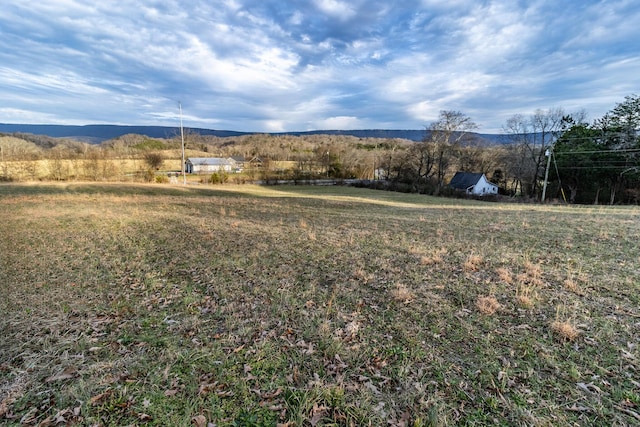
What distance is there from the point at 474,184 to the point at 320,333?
4402cm

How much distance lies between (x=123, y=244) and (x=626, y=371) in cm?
979

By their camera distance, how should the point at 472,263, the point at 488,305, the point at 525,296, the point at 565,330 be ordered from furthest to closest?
1. the point at 472,263
2. the point at 525,296
3. the point at 488,305
4. the point at 565,330

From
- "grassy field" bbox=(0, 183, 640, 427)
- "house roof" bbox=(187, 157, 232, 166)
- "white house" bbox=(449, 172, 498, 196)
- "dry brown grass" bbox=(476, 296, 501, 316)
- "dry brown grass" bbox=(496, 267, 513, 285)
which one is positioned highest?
"house roof" bbox=(187, 157, 232, 166)

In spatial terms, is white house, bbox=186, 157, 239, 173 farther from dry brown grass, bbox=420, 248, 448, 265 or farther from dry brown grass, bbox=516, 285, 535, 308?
dry brown grass, bbox=516, 285, 535, 308

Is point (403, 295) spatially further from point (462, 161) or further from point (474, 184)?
point (462, 161)

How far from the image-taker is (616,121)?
28.9 metres

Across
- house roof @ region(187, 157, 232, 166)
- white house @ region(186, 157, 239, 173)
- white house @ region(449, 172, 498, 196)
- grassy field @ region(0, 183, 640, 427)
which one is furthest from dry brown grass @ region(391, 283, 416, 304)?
house roof @ region(187, 157, 232, 166)

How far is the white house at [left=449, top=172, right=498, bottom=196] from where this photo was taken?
1616 inches

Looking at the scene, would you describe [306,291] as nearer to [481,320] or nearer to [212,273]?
[212,273]

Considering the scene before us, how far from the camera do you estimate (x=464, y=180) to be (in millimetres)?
43281

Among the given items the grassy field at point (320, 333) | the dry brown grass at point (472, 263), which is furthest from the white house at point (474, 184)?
the dry brown grass at point (472, 263)

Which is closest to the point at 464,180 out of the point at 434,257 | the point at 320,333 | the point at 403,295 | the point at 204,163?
the point at 434,257

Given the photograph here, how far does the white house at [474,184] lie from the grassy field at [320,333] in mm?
36364

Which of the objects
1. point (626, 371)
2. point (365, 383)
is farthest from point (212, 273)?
point (626, 371)
